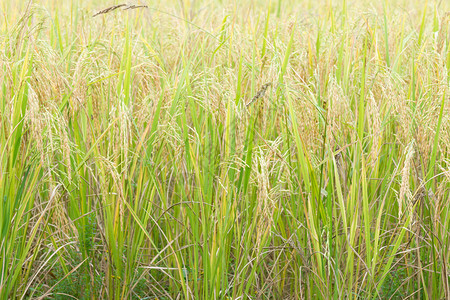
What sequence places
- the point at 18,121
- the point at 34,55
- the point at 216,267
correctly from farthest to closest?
the point at 34,55, the point at 18,121, the point at 216,267

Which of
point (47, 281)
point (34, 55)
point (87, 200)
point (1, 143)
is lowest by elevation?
point (47, 281)

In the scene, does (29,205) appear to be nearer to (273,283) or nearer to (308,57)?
(273,283)

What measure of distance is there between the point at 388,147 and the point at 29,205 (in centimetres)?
131

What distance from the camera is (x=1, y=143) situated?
5.08 ft

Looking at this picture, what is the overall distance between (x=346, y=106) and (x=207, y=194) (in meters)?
0.52

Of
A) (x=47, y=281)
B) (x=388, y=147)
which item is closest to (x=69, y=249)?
(x=47, y=281)

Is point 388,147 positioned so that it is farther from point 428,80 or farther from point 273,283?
point 273,283

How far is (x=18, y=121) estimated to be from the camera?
1586 millimetres

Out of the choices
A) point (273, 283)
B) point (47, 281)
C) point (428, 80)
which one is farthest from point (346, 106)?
point (47, 281)

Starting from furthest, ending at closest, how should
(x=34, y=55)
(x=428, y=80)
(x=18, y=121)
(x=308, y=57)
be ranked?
1. (x=308, y=57)
2. (x=428, y=80)
3. (x=34, y=55)
4. (x=18, y=121)

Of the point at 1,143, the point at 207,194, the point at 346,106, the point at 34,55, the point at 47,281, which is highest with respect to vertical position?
the point at 34,55

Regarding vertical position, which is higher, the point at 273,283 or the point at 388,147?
the point at 388,147

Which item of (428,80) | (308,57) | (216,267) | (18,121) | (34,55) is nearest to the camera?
(216,267)

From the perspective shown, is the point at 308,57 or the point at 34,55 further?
the point at 308,57
